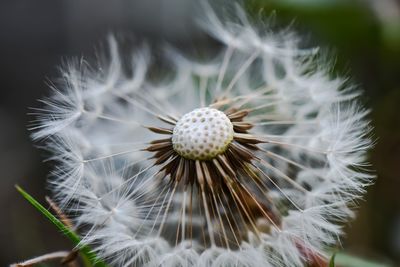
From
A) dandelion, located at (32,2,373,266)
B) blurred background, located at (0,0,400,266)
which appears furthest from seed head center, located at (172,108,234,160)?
blurred background, located at (0,0,400,266)

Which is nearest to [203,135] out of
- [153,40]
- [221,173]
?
[221,173]

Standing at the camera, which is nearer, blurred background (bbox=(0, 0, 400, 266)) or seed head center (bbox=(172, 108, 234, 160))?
seed head center (bbox=(172, 108, 234, 160))

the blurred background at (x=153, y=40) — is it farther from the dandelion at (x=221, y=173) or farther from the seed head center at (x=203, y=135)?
the seed head center at (x=203, y=135)

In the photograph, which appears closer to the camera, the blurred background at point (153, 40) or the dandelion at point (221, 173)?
the dandelion at point (221, 173)

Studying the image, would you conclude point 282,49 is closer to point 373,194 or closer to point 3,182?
point 373,194

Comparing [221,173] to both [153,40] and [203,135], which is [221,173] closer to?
[203,135]

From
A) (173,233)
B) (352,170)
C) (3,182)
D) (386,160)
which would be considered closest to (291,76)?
(352,170)

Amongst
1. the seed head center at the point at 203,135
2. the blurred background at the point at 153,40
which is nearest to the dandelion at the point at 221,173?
the seed head center at the point at 203,135

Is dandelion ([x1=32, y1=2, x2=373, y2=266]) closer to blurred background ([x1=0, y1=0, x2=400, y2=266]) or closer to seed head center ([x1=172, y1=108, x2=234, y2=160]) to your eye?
seed head center ([x1=172, y1=108, x2=234, y2=160])
